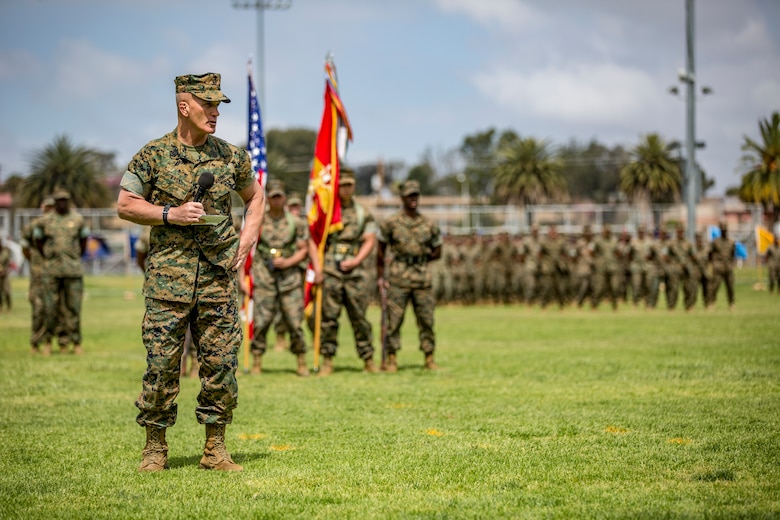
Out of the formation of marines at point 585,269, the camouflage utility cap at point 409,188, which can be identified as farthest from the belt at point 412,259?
the formation of marines at point 585,269

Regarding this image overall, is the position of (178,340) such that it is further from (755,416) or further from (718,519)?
(755,416)

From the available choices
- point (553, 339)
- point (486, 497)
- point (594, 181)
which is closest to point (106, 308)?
point (553, 339)

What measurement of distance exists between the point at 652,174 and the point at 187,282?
5875 cm

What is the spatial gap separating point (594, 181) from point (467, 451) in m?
120

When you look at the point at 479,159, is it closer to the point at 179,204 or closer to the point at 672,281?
the point at 672,281

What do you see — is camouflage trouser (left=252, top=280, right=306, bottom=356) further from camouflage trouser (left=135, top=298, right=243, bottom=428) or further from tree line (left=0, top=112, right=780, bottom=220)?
tree line (left=0, top=112, right=780, bottom=220)

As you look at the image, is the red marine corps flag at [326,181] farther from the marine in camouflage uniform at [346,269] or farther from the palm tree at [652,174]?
the palm tree at [652,174]

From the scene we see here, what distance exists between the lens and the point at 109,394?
42.7ft

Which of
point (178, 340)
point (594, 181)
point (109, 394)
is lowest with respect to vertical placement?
point (109, 394)

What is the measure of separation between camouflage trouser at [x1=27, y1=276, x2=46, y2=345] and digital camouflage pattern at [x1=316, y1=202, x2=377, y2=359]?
5836 millimetres

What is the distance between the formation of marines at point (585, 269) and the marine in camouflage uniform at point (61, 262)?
62.9ft

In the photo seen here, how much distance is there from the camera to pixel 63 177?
71000mm

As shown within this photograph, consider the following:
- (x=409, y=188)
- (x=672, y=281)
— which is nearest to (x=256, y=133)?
(x=409, y=188)

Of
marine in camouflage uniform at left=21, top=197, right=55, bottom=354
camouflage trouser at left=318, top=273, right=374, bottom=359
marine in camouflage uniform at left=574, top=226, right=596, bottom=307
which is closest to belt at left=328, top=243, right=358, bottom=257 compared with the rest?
camouflage trouser at left=318, top=273, right=374, bottom=359
